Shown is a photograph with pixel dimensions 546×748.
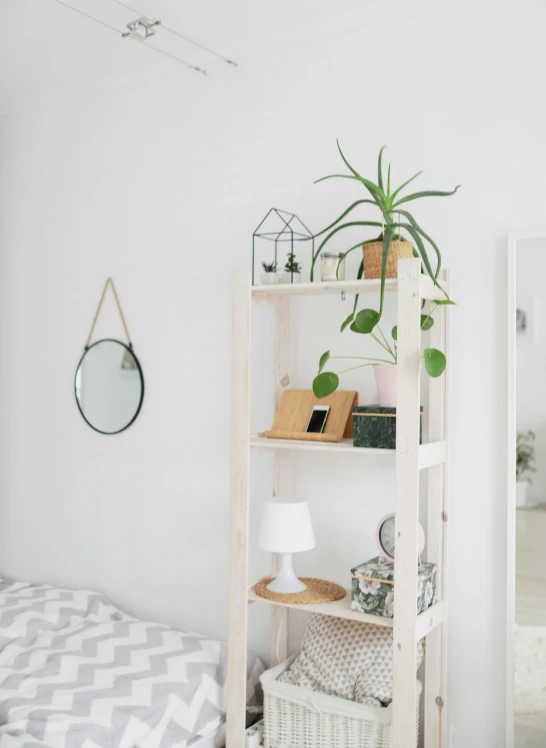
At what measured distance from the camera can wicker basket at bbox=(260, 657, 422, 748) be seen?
2.03m

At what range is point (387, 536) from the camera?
7.06ft

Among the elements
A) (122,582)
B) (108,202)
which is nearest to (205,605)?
(122,582)

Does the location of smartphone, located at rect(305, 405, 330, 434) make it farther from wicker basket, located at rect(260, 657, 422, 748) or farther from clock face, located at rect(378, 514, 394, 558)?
wicker basket, located at rect(260, 657, 422, 748)

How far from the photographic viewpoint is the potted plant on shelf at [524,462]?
6.79 feet

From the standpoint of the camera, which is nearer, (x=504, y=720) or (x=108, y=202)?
(x=504, y=720)

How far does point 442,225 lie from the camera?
7.40 feet

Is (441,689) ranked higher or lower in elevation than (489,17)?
lower

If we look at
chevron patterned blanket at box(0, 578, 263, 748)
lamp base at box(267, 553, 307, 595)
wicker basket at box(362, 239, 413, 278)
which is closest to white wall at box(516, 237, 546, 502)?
wicker basket at box(362, 239, 413, 278)

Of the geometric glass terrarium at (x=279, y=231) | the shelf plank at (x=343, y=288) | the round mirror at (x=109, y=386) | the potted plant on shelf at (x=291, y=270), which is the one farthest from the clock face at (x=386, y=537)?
the round mirror at (x=109, y=386)

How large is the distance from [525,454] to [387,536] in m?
0.46

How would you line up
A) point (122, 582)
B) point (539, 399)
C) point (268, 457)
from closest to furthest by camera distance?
1. point (539, 399)
2. point (268, 457)
3. point (122, 582)

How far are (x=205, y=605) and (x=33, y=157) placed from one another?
2.08 meters

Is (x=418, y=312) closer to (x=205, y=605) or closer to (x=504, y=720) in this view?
(x=504, y=720)

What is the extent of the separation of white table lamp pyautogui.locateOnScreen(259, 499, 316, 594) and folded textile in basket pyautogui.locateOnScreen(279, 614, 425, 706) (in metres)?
0.18
